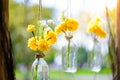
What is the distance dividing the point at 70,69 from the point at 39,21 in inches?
18.7

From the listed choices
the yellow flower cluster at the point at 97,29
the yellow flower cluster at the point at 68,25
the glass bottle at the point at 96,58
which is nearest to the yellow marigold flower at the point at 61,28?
the yellow flower cluster at the point at 68,25

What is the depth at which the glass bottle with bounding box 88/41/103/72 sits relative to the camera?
2.38 metres

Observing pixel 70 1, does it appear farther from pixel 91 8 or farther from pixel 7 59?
pixel 7 59

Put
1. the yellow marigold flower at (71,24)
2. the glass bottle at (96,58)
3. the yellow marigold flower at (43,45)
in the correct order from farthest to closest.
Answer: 1. the glass bottle at (96,58)
2. the yellow marigold flower at (71,24)
3. the yellow marigold flower at (43,45)

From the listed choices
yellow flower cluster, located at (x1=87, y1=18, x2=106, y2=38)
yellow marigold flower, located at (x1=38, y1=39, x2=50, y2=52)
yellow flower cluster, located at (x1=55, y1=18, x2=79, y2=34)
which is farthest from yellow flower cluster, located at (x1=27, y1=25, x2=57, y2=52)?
yellow flower cluster, located at (x1=87, y1=18, x2=106, y2=38)

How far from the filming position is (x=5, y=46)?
7.11ft

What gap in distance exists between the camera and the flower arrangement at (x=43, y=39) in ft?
6.77

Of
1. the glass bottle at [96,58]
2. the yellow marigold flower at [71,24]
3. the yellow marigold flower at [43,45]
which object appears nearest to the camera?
the yellow marigold flower at [43,45]

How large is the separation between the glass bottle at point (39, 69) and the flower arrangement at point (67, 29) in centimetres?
23

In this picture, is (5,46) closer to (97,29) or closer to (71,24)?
(71,24)

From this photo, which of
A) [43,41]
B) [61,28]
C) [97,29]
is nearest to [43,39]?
[43,41]

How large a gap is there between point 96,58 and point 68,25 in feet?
1.34

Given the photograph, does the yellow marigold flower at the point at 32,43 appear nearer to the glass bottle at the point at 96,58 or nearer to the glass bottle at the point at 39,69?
the glass bottle at the point at 39,69

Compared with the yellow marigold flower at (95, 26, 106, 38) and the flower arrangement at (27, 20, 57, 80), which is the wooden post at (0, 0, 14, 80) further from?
the yellow marigold flower at (95, 26, 106, 38)
